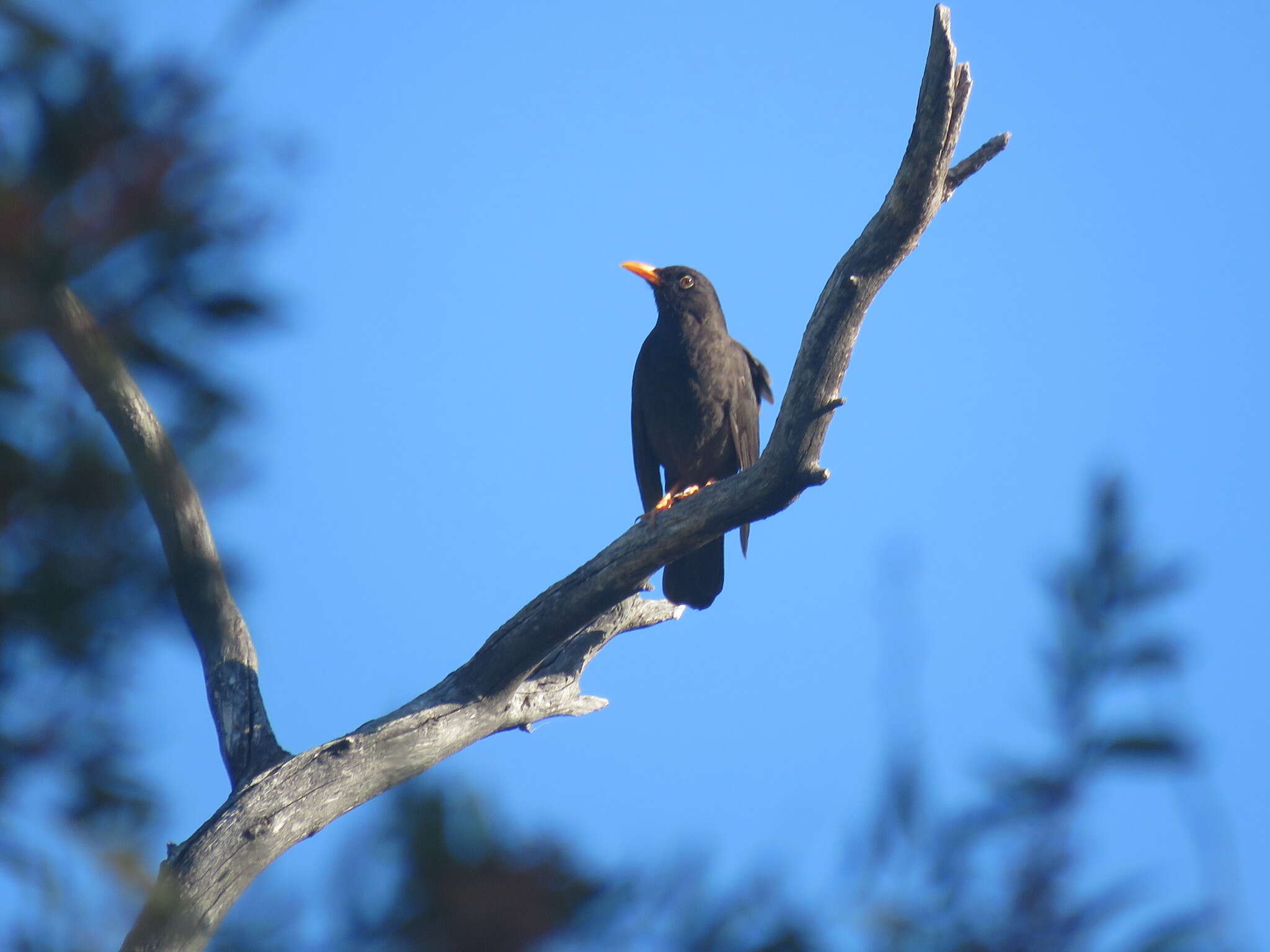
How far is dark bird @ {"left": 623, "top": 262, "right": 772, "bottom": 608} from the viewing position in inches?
237

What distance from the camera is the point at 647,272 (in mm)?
7117

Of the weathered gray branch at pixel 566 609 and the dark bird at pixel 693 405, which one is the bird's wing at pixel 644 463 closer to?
the dark bird at pixel 693 405

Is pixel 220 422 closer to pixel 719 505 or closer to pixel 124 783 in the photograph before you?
pixel 124 783

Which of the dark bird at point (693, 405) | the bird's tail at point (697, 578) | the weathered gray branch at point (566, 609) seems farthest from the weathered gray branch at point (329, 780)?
the dark bird at point (693, 405)

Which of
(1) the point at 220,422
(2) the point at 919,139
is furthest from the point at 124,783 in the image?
(2) the point at 919,139

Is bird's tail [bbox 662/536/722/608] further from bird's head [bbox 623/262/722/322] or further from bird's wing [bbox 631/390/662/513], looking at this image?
bird's head [bbox 623/262/722/322]

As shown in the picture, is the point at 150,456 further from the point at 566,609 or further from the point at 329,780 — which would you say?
the point at 566,609

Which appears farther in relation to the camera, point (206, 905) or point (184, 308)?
point (206, 905)

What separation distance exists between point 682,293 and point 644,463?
1.10m

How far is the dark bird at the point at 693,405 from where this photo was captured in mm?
6027

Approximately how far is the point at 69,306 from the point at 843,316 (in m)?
3.05

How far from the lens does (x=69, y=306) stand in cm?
113

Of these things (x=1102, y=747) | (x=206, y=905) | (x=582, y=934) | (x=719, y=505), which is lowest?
(x=1102, y=747)

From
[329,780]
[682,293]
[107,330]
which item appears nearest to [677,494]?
[682,293]
